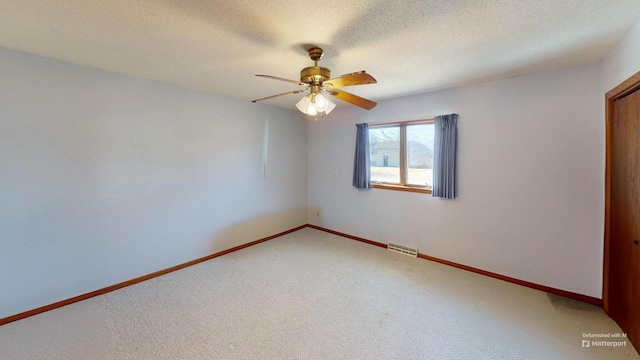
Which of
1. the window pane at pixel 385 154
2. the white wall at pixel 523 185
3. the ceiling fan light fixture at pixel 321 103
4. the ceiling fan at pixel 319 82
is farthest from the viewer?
the window pane at pixel 385 154

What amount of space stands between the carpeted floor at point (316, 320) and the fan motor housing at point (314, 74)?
2.05m

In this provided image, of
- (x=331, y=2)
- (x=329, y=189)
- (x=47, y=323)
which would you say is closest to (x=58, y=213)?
(x=47, y=323)

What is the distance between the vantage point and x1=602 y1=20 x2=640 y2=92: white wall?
1.69 m

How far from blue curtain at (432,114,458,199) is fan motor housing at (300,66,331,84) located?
6.50 feet

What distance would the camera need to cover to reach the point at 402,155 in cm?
368

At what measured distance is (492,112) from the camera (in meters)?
2.83

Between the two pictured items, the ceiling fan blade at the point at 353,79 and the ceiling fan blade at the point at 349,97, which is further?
the ceiling fan blade at the point at 349,97

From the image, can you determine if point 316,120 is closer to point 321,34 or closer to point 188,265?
point 321,34

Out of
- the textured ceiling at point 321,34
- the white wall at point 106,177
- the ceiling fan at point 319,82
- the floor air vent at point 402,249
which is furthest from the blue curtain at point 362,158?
the ceiling fan at point 319,82

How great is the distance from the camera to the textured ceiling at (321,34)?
1.47m

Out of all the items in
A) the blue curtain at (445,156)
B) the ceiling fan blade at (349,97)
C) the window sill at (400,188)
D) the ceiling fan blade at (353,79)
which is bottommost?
the window sill at (400,188)

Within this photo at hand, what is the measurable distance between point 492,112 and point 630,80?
109 cm

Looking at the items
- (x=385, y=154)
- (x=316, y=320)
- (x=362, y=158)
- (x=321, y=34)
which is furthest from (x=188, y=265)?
(x=385, y=154)

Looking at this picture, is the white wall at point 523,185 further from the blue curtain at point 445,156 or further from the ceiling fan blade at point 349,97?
the ceiling fan blade at point 349,97
